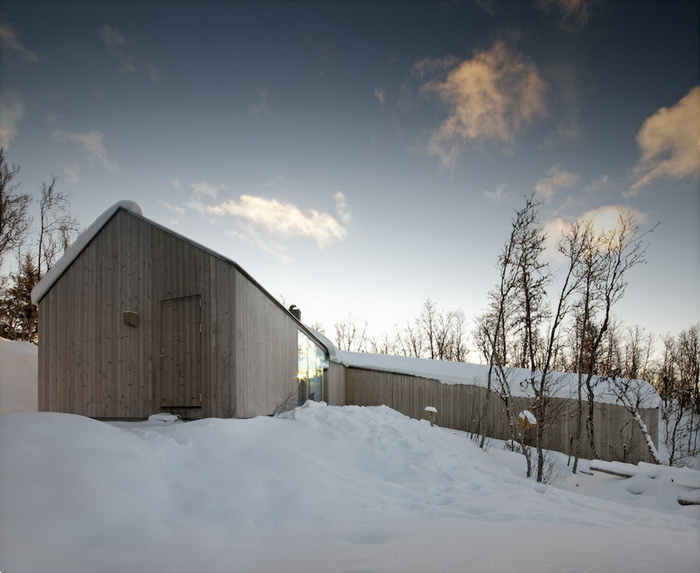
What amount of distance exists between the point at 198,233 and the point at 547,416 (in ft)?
44.2

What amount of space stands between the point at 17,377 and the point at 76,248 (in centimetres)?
755

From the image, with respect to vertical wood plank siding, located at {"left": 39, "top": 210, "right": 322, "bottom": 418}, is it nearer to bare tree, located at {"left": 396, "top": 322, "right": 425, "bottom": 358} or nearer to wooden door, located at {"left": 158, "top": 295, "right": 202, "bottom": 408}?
wooden door, located at {"left": 158, "top": 295, "right": 202, "bottom": 408}

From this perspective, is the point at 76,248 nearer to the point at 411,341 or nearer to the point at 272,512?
the point at 272,512

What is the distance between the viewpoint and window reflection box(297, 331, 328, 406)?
36.7ft

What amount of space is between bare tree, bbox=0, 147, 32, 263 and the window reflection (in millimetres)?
12430

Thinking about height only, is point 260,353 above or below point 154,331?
below

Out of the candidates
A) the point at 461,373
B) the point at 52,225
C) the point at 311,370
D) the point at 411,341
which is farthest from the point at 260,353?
the point at 411,341

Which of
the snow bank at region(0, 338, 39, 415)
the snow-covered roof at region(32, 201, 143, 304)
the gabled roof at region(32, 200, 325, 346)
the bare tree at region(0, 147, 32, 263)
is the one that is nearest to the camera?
the gabled roof at region(32, 200, 325, 346)

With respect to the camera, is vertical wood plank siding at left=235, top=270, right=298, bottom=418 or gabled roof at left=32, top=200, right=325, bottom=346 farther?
gabled roof at left=32, top=200, right=325, bottom=346

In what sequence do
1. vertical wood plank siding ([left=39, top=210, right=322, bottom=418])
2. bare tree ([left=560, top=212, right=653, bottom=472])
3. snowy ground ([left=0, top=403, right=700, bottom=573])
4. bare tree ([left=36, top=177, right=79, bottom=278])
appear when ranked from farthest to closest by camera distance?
bare tree ([left=36, top=177, right=79, bottom=278]) → bare tree ([left=560, top=212, right=653, bottom=472]) → vertical wood plank siding ([left=39, top=210, right=322, bottom=418]) → snowy ground ([left=0, top=403, right=700, bottom=573])

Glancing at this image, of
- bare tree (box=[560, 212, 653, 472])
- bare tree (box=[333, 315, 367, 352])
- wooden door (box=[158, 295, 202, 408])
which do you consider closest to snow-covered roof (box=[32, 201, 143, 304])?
wooden door (box=[158, 295, 202, 408])

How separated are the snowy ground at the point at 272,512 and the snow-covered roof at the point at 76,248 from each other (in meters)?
5.51

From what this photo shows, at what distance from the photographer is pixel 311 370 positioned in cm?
1230

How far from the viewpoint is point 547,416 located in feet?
38.9
